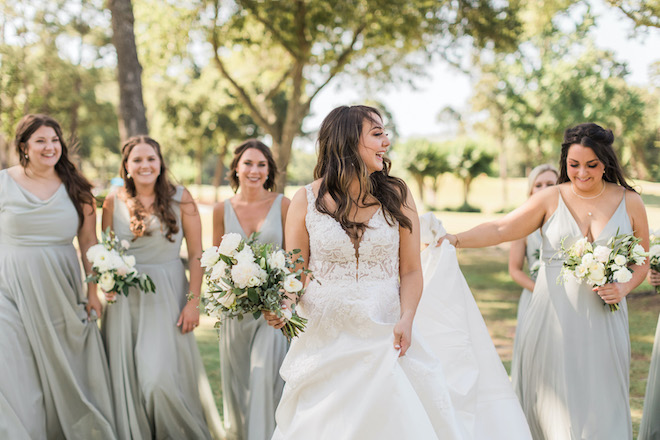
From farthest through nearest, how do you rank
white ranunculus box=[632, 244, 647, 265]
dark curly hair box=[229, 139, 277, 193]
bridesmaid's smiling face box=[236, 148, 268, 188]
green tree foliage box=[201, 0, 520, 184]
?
green tree foliage box=[201, 0, 520, 184] → dark curly hair box=[229, 139, 277, 193] → bridesmaid's smiling face box=[236, 148, 268, 188] → white ranunculus box=[632, 244, 647, 265]

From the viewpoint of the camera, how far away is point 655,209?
1472 cm

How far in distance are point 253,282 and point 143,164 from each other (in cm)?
260

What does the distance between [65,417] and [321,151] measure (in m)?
3.53

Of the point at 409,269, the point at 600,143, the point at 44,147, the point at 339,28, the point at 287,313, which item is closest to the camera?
the point at 287,313

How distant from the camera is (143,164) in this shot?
18.9ft

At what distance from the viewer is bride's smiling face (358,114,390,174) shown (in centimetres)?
379

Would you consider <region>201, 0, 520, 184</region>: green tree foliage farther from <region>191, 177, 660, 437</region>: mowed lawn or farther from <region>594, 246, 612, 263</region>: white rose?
<region>594, 246, 612, 263</region>: white rose

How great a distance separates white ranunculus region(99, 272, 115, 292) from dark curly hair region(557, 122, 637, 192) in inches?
155

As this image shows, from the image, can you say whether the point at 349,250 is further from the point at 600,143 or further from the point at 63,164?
the point at 63,164

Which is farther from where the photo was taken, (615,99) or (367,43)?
(615,99)

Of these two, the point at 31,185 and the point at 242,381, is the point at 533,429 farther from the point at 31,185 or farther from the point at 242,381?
the point at 31,185

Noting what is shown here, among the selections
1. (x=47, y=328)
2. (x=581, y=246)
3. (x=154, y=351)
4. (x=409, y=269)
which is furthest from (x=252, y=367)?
(x=581, y=246)

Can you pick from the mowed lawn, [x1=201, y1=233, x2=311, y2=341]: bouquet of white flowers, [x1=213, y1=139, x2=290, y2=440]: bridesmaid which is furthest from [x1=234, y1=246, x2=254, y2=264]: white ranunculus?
the mowed lawn

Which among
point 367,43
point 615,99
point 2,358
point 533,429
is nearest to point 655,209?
point 367,43
